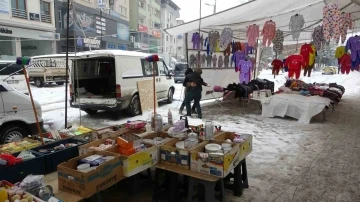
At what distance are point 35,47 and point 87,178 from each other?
19.5 m

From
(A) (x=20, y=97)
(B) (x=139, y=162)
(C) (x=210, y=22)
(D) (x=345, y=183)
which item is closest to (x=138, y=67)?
(C) (x=210, y=22)

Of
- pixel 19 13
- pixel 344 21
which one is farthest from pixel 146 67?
pixel 19 13

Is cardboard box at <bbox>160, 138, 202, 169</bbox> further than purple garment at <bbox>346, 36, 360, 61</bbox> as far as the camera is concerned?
No

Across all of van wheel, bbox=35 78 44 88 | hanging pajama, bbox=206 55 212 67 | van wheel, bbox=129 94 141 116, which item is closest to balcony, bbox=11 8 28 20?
van wheel, bbox=35 78 44 88

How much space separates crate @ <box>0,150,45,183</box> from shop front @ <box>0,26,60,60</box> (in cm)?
1372

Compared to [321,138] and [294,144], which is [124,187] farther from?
[321,138]

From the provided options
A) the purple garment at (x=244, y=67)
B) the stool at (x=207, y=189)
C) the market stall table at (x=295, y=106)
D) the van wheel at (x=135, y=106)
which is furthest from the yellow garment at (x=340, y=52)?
the stool at (x=207, y=189)

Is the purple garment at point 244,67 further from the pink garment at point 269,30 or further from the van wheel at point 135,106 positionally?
the van wheel at point 135,106

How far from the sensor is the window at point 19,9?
15.7 m

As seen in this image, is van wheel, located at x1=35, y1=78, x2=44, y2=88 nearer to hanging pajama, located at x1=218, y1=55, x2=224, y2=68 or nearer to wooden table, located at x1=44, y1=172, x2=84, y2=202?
hanging pajama, located at x1=218, y1=55, x2=224, y2=68

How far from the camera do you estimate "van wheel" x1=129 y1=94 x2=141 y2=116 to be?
773cm

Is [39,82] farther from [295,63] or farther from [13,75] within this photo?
[295,63]

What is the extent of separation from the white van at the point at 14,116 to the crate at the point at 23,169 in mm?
2122

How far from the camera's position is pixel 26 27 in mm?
16641
